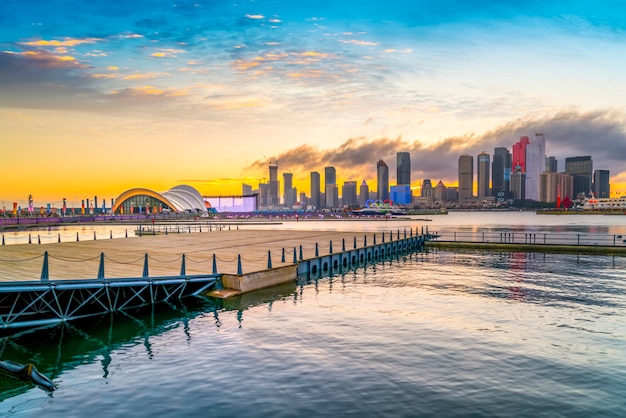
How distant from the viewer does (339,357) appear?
68.3ft

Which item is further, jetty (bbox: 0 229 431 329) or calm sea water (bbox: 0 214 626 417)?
jetty (bbox: 0 229 431 329)

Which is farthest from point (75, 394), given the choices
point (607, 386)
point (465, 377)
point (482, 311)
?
point (482, 311)

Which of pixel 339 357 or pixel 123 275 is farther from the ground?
pixel 123 275

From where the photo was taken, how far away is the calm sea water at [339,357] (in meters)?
16.2

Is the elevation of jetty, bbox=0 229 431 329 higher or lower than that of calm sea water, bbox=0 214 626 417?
higher

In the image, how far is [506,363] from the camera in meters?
20.3

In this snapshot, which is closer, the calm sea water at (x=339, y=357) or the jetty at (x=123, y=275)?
the calm sea water at (x=339, y=357)

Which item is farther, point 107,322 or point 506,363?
point 107,322

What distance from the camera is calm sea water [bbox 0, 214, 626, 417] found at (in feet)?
53.0

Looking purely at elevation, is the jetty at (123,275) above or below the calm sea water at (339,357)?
above

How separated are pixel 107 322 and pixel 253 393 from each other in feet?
43.7

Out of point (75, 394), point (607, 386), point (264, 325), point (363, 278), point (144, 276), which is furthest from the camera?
point (363, 278)

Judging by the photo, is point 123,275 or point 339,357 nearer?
point 339,357

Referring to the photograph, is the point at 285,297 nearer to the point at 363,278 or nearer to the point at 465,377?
the point at 363,278
